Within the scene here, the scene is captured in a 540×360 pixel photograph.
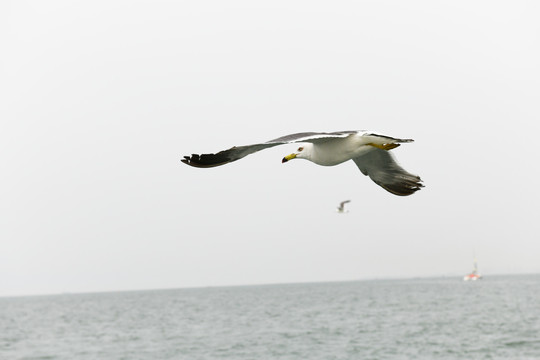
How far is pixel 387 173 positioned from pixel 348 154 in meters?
1.62

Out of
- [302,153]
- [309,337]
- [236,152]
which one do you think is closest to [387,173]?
[302,153]

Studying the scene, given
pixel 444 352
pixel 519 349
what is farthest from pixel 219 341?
pixel 519 349

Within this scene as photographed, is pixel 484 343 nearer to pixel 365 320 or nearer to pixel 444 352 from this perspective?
pixel 444 352

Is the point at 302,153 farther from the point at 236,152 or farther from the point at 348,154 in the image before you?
the point at 236,152

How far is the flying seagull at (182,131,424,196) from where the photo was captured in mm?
6297

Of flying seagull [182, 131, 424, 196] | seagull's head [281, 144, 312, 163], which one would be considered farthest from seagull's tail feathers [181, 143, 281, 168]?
seagull's head [281, 144, 312, 163]

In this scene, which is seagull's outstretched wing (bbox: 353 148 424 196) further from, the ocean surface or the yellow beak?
the ocean surface

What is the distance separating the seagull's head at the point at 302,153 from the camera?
24.9 feet

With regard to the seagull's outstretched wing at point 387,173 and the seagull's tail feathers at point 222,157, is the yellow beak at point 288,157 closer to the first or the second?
the seagull's outstretched wing at point 387,173

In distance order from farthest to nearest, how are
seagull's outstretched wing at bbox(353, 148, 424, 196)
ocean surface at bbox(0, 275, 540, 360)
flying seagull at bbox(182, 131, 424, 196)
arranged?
ocean surface at bbox(0, 275, 540, 360)
seagull's outstretched wing at bbox(353, 148, 424, 196)
flying seagull at bbox(182, 131, 424, 196)

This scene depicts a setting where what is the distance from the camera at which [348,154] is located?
7164 millimetres

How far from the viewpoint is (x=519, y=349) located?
4047 cm

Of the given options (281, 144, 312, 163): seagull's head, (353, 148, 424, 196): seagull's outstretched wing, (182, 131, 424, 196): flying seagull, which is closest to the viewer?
(182, 131, 424, 196): flying seagull

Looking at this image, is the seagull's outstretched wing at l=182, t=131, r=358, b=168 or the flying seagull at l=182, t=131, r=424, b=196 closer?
the seagull's outstretched wing at l=182, t=131, r=358, b=168
